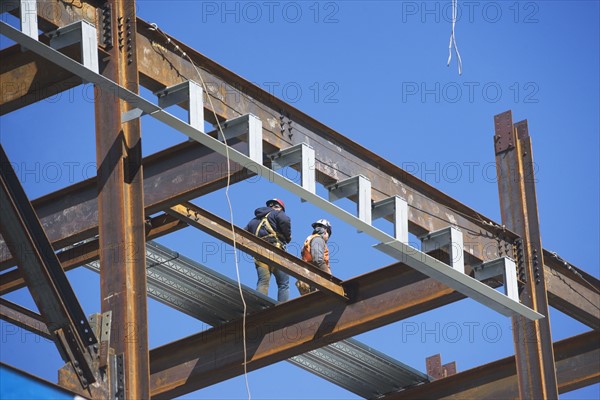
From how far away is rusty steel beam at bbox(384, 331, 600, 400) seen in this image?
2416cm

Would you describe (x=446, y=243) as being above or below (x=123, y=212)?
above

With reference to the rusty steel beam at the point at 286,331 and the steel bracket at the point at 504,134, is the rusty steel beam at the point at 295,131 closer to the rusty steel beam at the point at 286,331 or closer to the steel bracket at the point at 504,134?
the rusty steel beam at the point at 286,331

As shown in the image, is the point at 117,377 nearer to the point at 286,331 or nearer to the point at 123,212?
the point at 123,212

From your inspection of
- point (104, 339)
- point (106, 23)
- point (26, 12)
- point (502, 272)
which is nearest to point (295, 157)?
point (106, 23)

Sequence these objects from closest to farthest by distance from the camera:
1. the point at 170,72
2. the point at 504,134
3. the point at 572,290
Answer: the point at 170,72
the point at 504,134
the point at 572,290

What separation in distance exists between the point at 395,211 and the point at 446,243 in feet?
4.11

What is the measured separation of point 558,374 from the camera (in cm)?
2452

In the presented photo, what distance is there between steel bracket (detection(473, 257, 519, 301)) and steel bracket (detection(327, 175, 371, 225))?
8.93ft

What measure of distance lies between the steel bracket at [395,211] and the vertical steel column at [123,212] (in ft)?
11.5

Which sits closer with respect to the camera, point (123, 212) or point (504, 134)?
point (123, 212)

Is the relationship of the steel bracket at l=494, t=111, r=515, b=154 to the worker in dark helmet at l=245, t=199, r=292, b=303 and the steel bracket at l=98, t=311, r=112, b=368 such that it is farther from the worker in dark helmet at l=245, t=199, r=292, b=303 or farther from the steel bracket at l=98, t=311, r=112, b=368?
the steel bracket at l=98, t=311, r=112, b=368

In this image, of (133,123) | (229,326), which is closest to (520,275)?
(229,326)

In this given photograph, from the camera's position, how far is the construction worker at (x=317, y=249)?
83.6ft

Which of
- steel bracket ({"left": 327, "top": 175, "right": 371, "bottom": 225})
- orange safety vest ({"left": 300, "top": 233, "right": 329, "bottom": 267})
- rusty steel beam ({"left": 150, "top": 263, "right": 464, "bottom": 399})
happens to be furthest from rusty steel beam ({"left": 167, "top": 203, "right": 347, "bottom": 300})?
orange safety vest ({"left": 300, "top": 233, "right": 329, "bottom": 267})
